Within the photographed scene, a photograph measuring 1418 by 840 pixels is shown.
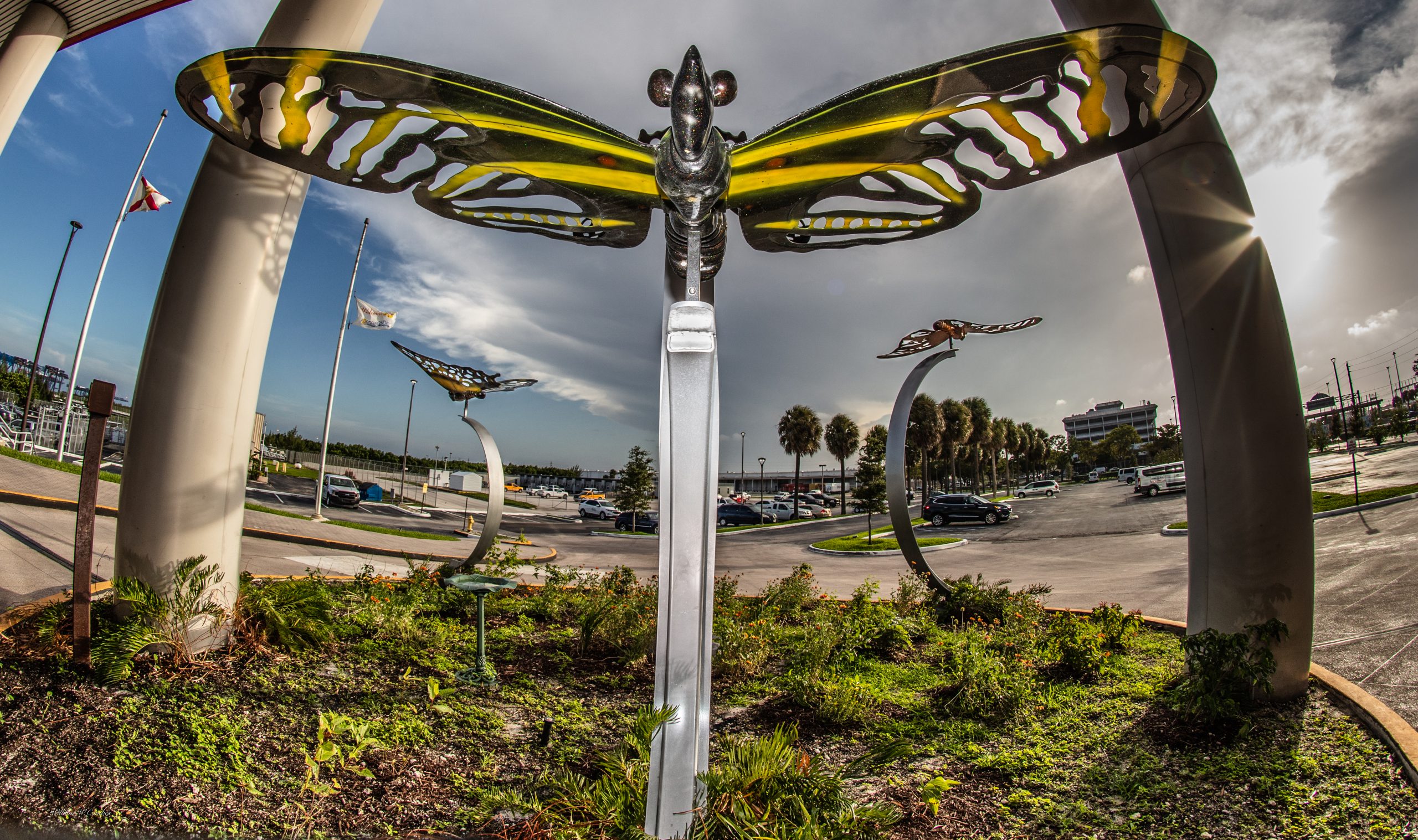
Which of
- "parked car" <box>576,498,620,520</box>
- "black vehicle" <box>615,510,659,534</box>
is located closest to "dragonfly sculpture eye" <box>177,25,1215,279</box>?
"black vehicle" <box>615,510,659,534</box>

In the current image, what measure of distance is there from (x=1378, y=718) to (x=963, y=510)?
22.7m

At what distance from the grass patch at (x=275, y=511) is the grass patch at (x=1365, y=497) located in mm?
24181

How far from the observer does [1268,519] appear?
3594 millimetres

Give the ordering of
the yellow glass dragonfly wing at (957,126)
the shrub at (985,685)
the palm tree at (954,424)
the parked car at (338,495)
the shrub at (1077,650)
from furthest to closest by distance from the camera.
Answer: the palm tree at (954,424) → the parked car at (338,495) → the shrub at (1077,650) → the shrub at (985,685) → the yellow glass dragonfly wing at (957,126)

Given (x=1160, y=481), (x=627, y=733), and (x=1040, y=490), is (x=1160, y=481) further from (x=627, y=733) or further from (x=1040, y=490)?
(x=627, y=733)

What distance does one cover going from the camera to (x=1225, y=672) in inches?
134

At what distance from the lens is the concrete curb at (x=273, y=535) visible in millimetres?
8680

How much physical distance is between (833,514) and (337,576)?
107 feet

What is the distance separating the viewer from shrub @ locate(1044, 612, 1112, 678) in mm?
4160

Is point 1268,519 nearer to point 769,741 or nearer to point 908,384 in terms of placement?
point 908,384

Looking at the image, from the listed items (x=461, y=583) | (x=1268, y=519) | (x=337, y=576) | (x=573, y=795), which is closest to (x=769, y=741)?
(x=573, y=795)

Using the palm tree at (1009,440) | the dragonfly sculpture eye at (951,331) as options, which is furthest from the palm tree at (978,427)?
the dragonfly sculpture eye at (951,331)

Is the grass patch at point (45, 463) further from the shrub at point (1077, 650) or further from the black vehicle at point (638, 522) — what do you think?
the shrub at point (1077, 650)

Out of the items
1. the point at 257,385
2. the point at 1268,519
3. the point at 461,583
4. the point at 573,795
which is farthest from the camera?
the point at 257,385
